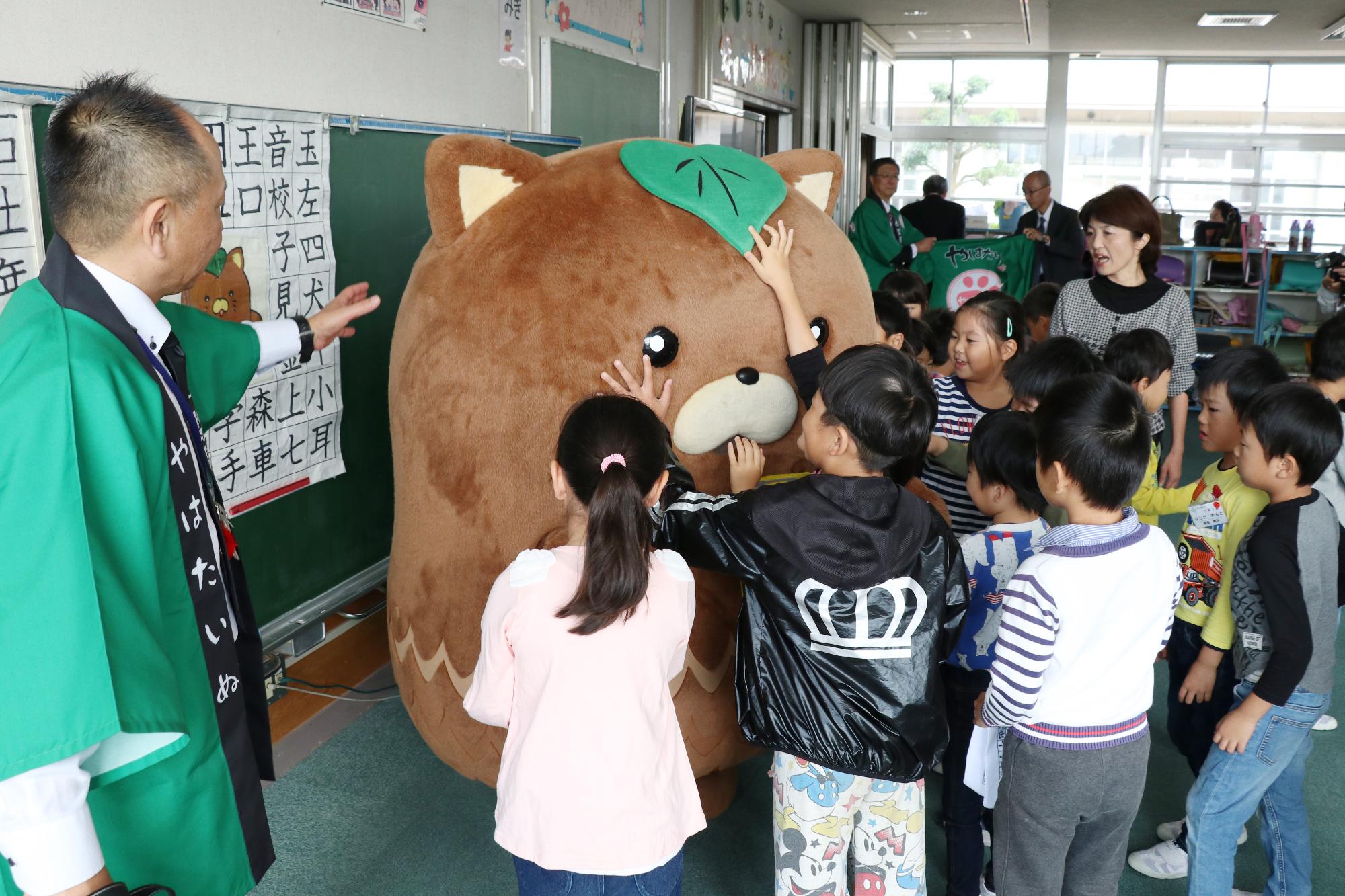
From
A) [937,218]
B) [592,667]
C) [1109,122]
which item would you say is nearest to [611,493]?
[592,667]

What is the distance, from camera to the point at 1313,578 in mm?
1670

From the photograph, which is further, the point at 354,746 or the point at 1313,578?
the point at 354,746

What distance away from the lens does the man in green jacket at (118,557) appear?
91cm

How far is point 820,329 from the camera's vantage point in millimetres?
1834

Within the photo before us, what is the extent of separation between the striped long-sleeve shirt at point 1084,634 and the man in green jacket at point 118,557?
3.31 ft

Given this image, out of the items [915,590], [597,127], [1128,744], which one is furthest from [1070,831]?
[597,127]

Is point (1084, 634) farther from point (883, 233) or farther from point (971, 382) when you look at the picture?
point (883, 233)

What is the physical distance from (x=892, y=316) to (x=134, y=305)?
194 cm

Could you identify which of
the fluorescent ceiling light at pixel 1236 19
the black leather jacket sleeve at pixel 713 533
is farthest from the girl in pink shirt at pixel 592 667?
the fluorescent ceiling light at pixel 1236 19

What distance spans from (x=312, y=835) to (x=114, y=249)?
1486 mm

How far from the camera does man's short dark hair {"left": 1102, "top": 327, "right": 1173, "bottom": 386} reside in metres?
2.43

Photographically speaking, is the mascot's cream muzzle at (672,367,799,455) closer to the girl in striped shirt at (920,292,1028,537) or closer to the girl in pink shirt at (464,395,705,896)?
the girl in pink shirt at (464,395,705,896)

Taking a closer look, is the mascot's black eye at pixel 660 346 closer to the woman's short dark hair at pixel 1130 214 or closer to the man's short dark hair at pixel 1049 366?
the man's short dark hair at pixel 1049 366

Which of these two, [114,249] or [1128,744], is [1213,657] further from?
[114,249]
